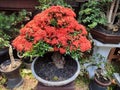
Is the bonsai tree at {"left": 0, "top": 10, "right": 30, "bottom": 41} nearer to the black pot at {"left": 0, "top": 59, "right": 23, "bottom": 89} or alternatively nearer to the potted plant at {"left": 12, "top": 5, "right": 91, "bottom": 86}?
the black pot at {"left": 0, "top": 59, "right": 23, "bottom": 89}

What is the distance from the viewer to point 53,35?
1.38 metres

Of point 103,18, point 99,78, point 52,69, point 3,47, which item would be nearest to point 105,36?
point 103,18

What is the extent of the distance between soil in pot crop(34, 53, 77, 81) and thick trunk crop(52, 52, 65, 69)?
1.3 inches

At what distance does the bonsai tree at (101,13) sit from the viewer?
1793 mm

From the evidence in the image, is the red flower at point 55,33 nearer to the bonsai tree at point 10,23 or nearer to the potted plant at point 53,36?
the potted plant at point 53,36

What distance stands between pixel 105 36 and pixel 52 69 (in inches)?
24.3

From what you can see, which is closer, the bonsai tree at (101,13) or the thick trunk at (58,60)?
the thick trunk at (58,60)

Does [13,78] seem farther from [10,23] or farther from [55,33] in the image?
[55,33]

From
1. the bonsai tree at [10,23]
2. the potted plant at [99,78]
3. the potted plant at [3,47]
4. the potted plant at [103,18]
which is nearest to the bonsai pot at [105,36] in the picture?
the potted plant at [103,18]

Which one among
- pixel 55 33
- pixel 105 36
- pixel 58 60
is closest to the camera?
pixel 55 33

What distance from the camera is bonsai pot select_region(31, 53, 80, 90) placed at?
1.50 metres

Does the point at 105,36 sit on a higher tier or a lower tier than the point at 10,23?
lower

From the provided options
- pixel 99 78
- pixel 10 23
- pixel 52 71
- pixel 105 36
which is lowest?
pixel 99 78

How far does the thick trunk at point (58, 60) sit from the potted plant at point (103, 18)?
0.43 m
